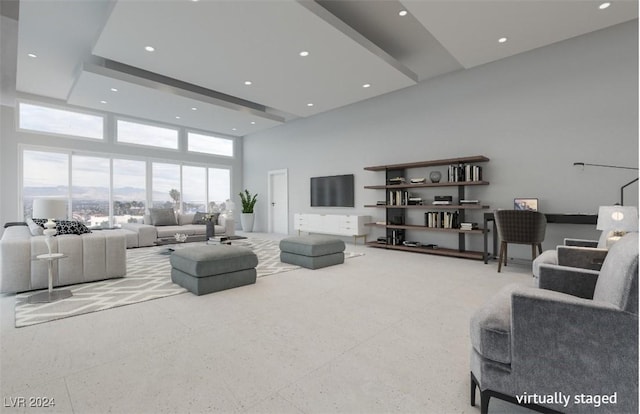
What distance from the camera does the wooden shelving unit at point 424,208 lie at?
4945 millimetres

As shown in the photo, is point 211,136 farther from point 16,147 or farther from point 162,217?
point 16,147

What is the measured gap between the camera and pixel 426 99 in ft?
19.1

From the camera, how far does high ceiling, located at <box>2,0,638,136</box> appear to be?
3357 mm

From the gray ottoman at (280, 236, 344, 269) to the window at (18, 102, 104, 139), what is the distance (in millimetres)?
6203

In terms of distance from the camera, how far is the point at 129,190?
795 cm

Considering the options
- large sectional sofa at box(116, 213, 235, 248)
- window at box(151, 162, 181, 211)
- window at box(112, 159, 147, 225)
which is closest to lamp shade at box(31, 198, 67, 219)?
large sectional sofa at box(116, 213, 235, 248)

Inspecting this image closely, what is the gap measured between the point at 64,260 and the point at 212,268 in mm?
1679

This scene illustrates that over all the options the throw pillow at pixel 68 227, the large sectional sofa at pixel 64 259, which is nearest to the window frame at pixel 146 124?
the throw pillow at pixel 68 227

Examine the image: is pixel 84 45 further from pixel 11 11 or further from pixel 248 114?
pixel 248 114

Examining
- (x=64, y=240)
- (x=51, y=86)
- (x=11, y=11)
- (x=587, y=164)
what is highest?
(x=51, y=86)

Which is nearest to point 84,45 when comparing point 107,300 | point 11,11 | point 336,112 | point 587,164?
point 11,11

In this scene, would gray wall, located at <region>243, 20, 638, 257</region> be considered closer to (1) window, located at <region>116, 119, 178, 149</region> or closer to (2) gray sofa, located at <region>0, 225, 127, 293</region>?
(2) gray sofa, located at <region>0, 225, 127, 293</region>

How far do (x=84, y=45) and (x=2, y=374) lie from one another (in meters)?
5.10

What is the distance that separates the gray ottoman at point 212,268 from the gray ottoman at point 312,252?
0.95 meters
